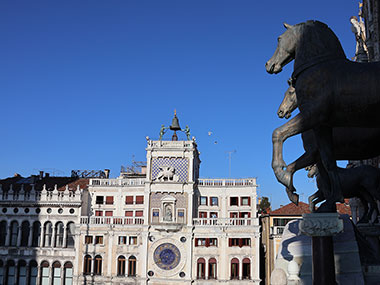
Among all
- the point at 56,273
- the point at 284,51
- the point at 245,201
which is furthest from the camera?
the point at 245,201

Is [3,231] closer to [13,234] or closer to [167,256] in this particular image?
[13,234]

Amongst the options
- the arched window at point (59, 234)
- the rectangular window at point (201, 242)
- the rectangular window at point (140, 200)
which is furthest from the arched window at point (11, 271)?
the rectangular window at point (201, 242)

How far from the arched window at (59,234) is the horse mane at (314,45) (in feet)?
165

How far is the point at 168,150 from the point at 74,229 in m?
15.5

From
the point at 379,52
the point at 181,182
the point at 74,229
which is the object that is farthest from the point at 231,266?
the point at 379,52

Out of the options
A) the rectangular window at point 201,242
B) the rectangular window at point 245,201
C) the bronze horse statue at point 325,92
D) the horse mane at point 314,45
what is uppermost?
the rectangular window at point 245,201

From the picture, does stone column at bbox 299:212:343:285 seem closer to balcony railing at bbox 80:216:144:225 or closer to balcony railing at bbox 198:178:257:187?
balcony railing at bbox 80:216:144:225

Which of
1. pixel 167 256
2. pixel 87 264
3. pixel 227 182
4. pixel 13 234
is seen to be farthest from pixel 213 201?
pixel 13 234

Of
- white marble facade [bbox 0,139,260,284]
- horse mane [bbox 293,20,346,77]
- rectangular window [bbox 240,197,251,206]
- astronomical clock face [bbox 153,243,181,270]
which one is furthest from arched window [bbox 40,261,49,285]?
horse mane [bbox 293,20,346,77]

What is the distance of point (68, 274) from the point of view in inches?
2068

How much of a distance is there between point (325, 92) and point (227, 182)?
47825 mm

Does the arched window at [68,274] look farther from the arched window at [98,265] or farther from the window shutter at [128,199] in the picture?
the window shutter at [128,199]

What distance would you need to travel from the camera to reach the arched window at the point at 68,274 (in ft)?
172

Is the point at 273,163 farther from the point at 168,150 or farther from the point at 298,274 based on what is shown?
the point at 168,150
